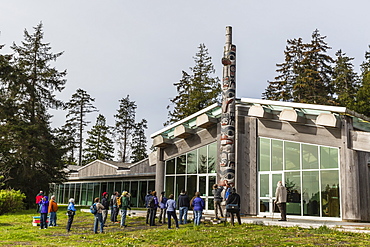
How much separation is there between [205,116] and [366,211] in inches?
359

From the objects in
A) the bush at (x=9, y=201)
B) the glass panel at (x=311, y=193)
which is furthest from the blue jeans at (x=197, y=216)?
the bush at (x=9, y=201)

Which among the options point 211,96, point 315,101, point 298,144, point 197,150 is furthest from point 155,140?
point 211,96

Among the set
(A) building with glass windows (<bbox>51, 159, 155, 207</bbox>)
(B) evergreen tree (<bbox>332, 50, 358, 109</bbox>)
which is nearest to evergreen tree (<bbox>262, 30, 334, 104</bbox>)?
(B) evergreen tree (<bbox>332, 50, 358, 109</bbox>)

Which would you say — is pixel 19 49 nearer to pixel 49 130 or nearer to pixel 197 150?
pixel 49 130

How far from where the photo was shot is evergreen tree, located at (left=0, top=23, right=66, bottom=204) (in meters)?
32.3

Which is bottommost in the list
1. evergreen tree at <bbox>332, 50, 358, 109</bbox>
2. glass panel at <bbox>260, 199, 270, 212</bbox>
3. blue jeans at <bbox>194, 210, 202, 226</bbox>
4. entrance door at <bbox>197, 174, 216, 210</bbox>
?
blue jeans at <bbox>194, 210, 202, 226</bbox>

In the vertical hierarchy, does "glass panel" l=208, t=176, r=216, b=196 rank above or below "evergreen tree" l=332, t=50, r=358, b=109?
below

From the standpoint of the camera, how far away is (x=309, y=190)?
62.5 feet

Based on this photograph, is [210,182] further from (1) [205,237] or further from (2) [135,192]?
(2) [135,192]

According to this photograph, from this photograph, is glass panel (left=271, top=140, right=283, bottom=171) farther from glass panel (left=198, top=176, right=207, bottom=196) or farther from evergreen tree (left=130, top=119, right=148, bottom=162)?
evergreen tree (left=130, top=119, right=148, bottom=162)

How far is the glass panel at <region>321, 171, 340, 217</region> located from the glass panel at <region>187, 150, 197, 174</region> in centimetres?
751

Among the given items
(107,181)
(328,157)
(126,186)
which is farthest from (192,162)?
(107,181)

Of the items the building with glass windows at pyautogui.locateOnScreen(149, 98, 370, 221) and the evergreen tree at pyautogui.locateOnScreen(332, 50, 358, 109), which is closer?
the building with glass windows at pyautogui.locateOnScreen(149, 98, 370, 221)

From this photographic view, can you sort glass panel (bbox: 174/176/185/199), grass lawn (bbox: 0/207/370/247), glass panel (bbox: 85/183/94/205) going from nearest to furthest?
grass lawn (bbox: 0/207/370/247) → glass panel (bbox: 174/176/185/199) → glass panel (bbox: 85/183/94/205)
